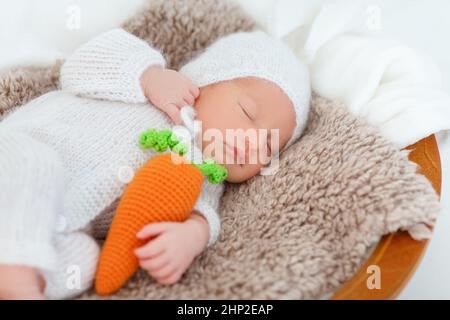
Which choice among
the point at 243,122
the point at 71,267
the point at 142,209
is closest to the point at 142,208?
the point at 142,209

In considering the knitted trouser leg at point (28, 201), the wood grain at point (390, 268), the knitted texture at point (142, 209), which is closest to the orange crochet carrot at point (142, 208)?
the knitted texture at point (142, 209)

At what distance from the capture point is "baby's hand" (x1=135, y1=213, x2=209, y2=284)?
98cm

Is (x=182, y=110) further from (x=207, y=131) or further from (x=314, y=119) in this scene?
(x=314, y=119)

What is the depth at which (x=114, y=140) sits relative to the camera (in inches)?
46.8

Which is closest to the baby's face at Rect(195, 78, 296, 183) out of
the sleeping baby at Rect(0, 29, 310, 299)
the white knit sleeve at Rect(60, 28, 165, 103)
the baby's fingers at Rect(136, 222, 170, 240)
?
the sleeping baby at Rect(0, 29, 310, 299)

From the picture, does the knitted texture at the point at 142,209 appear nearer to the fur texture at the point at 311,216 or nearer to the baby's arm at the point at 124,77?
the fur texture at the point at 311,216

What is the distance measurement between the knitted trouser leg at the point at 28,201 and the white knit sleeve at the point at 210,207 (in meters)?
0.29

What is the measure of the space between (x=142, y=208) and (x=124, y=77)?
39cm

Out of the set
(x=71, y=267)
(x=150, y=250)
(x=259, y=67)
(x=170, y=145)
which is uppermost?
(x=259, y=67)

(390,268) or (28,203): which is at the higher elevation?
(390,268)

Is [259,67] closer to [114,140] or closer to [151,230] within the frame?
[114,140]

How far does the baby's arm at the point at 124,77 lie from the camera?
126 centimetres

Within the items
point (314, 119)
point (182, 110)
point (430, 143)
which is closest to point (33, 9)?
point (182, 110)

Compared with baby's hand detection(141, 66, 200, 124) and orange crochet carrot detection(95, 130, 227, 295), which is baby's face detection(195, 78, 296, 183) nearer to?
baby's hand detection(141, 66, 200, 124)
